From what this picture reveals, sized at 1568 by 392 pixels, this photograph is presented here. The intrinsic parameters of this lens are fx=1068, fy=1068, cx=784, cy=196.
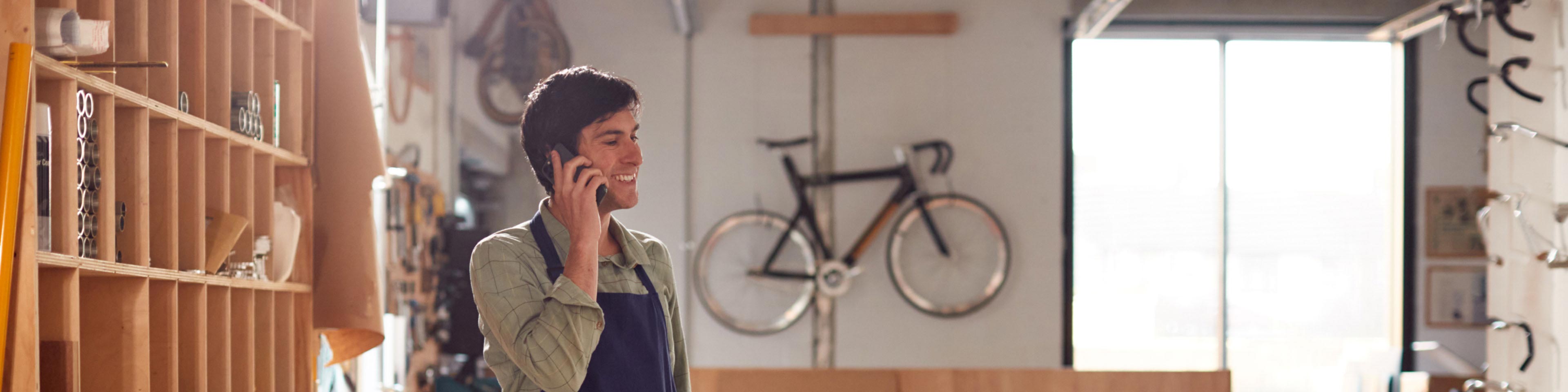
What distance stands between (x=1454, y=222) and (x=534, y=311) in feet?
22.2

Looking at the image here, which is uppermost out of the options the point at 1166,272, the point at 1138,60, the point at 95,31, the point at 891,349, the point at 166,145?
the point at 1138,60

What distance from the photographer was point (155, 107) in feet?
6.23

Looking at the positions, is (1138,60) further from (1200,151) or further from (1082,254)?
(1082,254)

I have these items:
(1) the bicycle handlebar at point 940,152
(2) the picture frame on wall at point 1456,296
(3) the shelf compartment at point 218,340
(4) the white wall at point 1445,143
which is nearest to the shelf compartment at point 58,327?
(3) the shelf compartment at point 218,340

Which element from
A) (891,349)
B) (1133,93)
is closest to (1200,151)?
(1133,93)

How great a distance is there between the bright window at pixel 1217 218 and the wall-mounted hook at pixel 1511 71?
3.48 meters

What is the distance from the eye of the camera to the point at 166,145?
1.99 metres

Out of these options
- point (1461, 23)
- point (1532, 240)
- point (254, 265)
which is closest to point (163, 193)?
point (254, 265)

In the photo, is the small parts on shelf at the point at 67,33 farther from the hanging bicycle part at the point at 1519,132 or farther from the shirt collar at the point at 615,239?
the hanging bicycle part at the point at 1519,132

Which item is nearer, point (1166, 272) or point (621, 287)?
point (621, 287)

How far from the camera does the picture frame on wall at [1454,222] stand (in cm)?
645

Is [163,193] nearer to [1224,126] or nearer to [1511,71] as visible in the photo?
[1511,71]

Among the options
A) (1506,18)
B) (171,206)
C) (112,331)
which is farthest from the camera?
(1506,18)

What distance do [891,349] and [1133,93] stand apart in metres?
2.16
